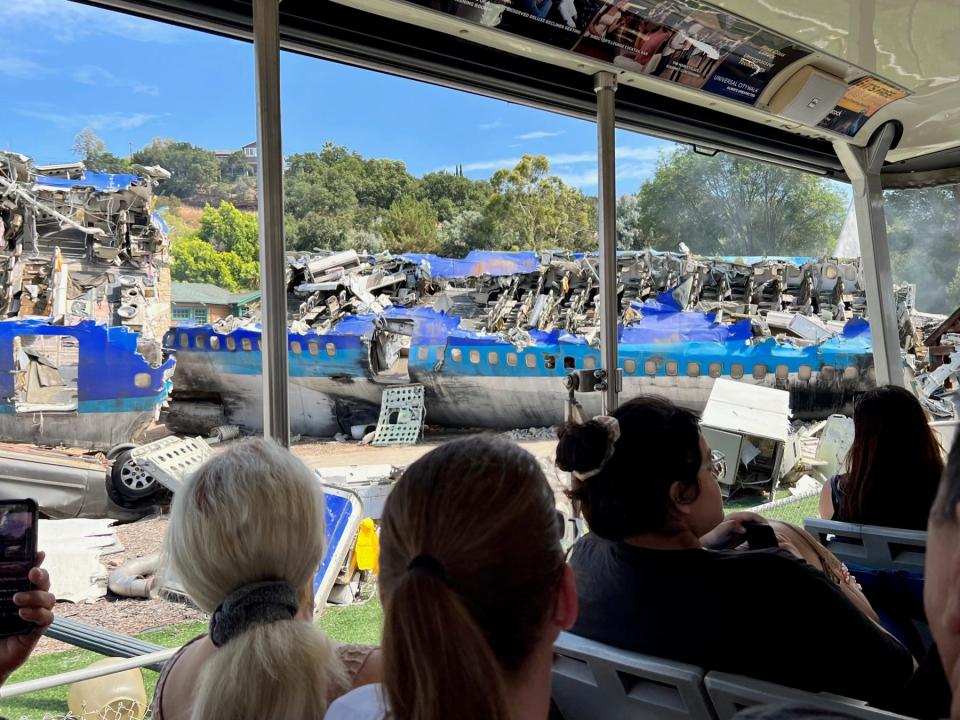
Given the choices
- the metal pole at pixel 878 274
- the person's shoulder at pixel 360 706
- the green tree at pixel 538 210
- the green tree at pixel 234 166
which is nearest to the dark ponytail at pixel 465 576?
the person's shoulder at pixel 360 706

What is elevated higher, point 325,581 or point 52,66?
point 52,66

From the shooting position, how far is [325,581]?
338 cm

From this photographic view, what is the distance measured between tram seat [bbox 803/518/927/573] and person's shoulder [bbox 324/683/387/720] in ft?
4.96

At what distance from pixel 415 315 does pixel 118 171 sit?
2.70m

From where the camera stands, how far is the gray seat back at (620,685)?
1.11 m

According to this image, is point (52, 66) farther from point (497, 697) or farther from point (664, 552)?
point (497, 697)

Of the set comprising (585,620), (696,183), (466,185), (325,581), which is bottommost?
(325,581)

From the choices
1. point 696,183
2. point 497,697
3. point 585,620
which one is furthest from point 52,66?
point 696,183

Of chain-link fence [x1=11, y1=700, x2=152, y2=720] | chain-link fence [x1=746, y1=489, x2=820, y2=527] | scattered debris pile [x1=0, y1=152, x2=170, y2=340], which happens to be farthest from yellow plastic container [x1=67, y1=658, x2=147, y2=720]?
chain-link fence [x1=746, y1=489, x2=820, y2=527]

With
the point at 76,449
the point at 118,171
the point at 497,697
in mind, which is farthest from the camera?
the point at 76,449

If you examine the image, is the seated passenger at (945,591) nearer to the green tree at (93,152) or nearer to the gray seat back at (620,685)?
the gray seat back at (620,685)

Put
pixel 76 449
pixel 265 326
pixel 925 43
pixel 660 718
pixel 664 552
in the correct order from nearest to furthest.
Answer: pixel 660 718 → pixel 664 552 → pixel 265 326 → pixel 76 449 → pixel 925 43

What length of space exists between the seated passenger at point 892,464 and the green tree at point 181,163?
2242mm

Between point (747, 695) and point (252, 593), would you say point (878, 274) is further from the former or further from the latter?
point (252, 593)
